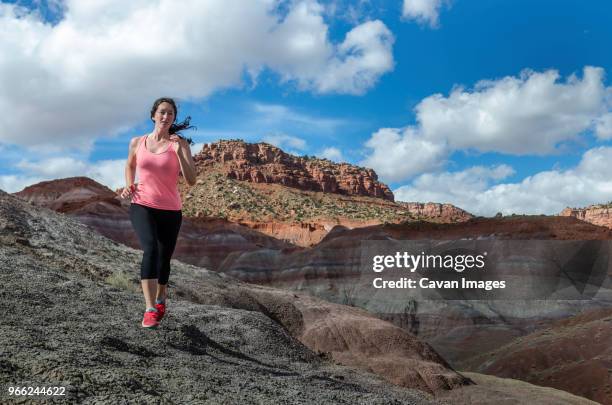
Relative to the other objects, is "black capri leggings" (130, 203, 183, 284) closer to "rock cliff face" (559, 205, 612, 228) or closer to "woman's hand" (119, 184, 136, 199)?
"woman's hand" (119, 184, 136, 199)

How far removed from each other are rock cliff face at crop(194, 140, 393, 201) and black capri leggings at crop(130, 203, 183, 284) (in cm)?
10240

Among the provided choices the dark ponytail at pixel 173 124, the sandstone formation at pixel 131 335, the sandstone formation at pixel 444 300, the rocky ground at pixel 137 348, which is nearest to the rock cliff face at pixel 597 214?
the sandstone formation at pixel 444 300

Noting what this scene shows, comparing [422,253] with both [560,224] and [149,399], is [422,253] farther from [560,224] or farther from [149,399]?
[149,399]

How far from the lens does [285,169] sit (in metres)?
116

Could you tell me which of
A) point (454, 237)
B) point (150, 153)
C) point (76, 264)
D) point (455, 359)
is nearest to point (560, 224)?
point (454, 237)

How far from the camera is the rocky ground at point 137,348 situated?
166 inches

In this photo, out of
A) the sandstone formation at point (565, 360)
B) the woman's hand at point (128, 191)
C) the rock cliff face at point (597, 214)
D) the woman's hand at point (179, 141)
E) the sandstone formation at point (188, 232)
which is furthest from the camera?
the rock cliff face at point (597, 214)

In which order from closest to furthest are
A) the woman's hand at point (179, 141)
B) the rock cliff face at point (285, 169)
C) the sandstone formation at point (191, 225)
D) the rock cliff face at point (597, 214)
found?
1. the woman's hand at point (179, 141)
2. the sandstone formation at point (191, 225)
3. the rock cliff face at point (597, 214)
4. the rock cliff face at point (285, 169)

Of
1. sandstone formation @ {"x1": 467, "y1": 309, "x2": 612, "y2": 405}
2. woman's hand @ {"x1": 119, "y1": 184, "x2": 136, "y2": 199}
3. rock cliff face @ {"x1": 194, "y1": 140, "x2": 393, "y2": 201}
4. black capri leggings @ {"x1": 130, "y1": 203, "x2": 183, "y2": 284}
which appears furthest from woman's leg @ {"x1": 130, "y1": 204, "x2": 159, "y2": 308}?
rock cliff face @ {"x1": 194, "y1": 140, "x2": 393, "y2": 201}

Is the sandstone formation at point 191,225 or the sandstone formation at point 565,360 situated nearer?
the sandstone formation at point 565,360

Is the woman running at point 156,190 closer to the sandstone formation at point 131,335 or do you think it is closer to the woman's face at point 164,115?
the woman's face at point 164,115

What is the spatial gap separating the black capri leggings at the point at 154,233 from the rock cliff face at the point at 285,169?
102m

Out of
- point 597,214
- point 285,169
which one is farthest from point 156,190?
point 597,214

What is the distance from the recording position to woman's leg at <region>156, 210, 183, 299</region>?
18.2 ft
